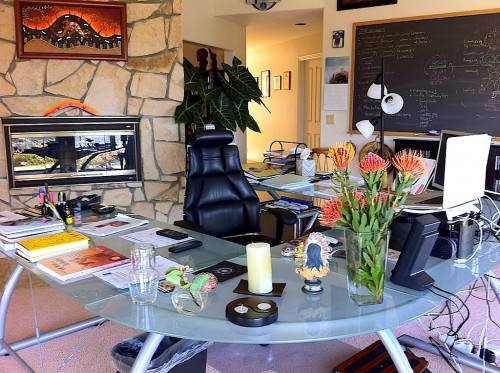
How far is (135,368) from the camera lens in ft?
4.06

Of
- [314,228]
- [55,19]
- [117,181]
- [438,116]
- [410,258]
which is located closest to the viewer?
[410,258]

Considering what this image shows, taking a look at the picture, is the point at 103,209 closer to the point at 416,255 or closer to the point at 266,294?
the point at 266,294

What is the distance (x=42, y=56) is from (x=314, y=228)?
259 centimetres

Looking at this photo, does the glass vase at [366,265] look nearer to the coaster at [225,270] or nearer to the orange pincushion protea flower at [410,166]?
the orange pincushion protea flower at [410,166]

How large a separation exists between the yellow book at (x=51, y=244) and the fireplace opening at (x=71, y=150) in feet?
6.89

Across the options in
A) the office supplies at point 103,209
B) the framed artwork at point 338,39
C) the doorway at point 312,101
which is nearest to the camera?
the office supplies at point 103,209

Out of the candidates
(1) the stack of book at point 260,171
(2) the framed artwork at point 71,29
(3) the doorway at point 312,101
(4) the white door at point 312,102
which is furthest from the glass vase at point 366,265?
(4) the white door at point 312,102

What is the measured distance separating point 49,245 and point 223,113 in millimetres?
3125

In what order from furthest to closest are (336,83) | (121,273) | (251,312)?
(336,83)
(121,273)
(251,312)

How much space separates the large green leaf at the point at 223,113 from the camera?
4605mm

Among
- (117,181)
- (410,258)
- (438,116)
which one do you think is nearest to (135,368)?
(410,258)

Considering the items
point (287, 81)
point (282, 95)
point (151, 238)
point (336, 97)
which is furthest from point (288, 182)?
point (282, 95)

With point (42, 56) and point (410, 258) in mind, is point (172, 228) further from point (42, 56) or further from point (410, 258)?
point (42, 56)

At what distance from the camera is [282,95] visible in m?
8.15
